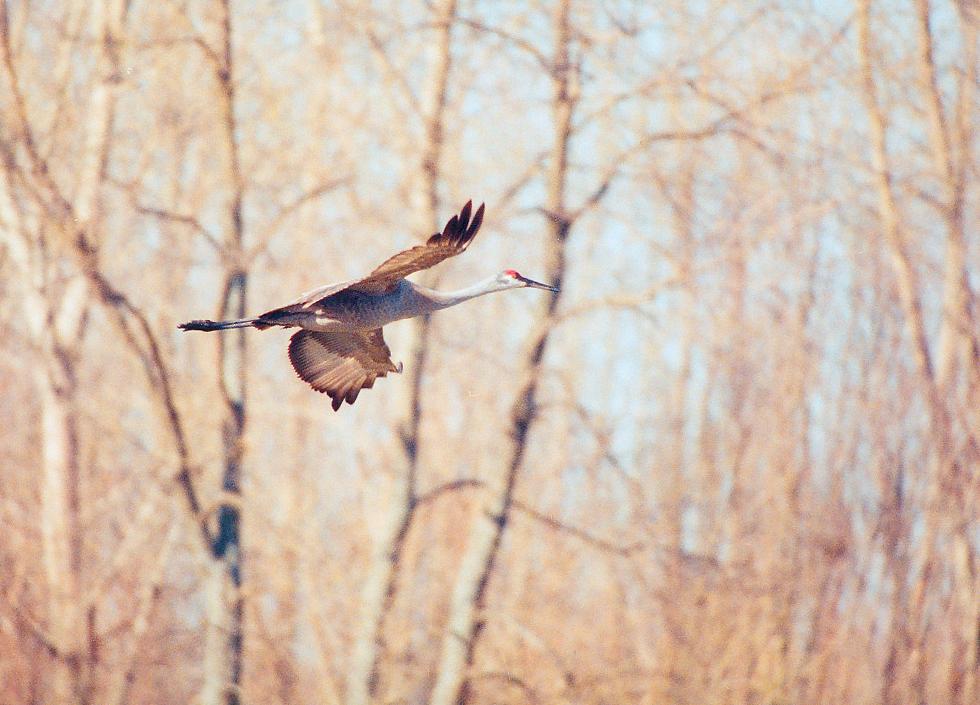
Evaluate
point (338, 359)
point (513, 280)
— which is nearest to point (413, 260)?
point (513, 280)

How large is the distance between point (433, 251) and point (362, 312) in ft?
2.75

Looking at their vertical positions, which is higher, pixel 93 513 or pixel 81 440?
pixel 81 440

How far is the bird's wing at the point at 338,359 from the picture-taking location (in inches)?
318

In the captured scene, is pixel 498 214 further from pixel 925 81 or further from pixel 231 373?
pixel 925 81

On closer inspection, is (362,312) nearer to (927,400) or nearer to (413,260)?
(413,260)

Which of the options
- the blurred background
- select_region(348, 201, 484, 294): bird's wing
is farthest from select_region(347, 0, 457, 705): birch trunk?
select_region(348, 201, 484, 294): bird's wing

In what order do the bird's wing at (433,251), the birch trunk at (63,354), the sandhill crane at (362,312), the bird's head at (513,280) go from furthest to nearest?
the birch trunk at (63,354), the bird's head at (513,280), the sandhill crane at (362,312), the bird's wing at (433,251)

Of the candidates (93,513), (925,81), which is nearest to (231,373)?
(93,513)

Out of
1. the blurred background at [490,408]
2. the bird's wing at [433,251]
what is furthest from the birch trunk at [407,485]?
the bird's wing at [433,251]

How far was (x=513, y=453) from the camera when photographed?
12.9 meters

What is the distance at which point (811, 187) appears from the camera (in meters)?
15.1

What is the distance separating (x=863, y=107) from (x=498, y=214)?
6119 millimetres

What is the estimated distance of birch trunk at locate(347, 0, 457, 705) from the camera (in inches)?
514

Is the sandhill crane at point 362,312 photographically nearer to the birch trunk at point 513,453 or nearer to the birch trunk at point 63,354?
the birch trunk at point 513,453
